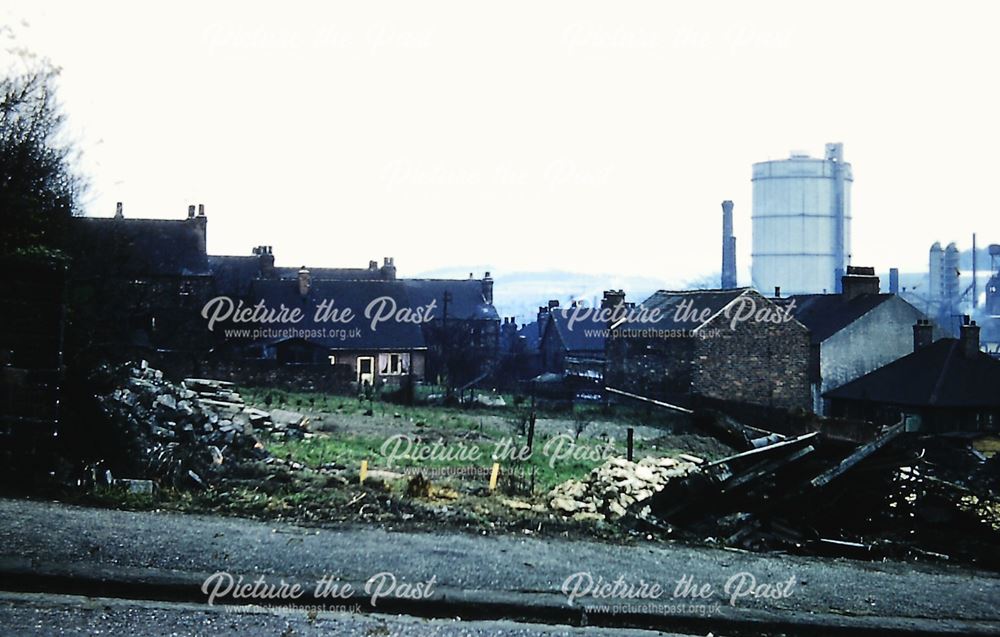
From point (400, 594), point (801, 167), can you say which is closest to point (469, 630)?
point (400, 594)

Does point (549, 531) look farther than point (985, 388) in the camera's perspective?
No

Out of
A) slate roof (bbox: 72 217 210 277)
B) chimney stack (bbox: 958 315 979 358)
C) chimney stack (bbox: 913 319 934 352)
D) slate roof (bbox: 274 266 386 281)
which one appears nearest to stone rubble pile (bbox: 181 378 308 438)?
slate roof (bbox: 72 217 210 277)

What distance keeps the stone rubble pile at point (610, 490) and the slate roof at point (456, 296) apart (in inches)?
1559

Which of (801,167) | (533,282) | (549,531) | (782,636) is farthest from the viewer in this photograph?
(533,282)

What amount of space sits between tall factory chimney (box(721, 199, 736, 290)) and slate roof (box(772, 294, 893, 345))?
20.2 meters

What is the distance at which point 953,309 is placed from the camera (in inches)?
2434

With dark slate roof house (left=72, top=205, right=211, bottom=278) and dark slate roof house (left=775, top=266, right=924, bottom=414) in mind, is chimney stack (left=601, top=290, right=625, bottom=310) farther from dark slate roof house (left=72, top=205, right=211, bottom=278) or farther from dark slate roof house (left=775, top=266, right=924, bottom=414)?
dark slate roof house (left=72, top=205, right=211, bottom=278)

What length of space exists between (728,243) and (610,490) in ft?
164

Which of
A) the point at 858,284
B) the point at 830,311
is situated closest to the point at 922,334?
the point at 858,284

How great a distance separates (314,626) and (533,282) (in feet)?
342

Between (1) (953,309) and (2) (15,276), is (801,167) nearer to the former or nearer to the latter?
(1) (953,309)

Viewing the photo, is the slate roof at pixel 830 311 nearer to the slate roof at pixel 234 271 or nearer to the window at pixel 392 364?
the window at pixel 392 364

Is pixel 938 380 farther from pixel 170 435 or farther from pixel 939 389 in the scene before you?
pixel 170 435

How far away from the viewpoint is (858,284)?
121 ft
